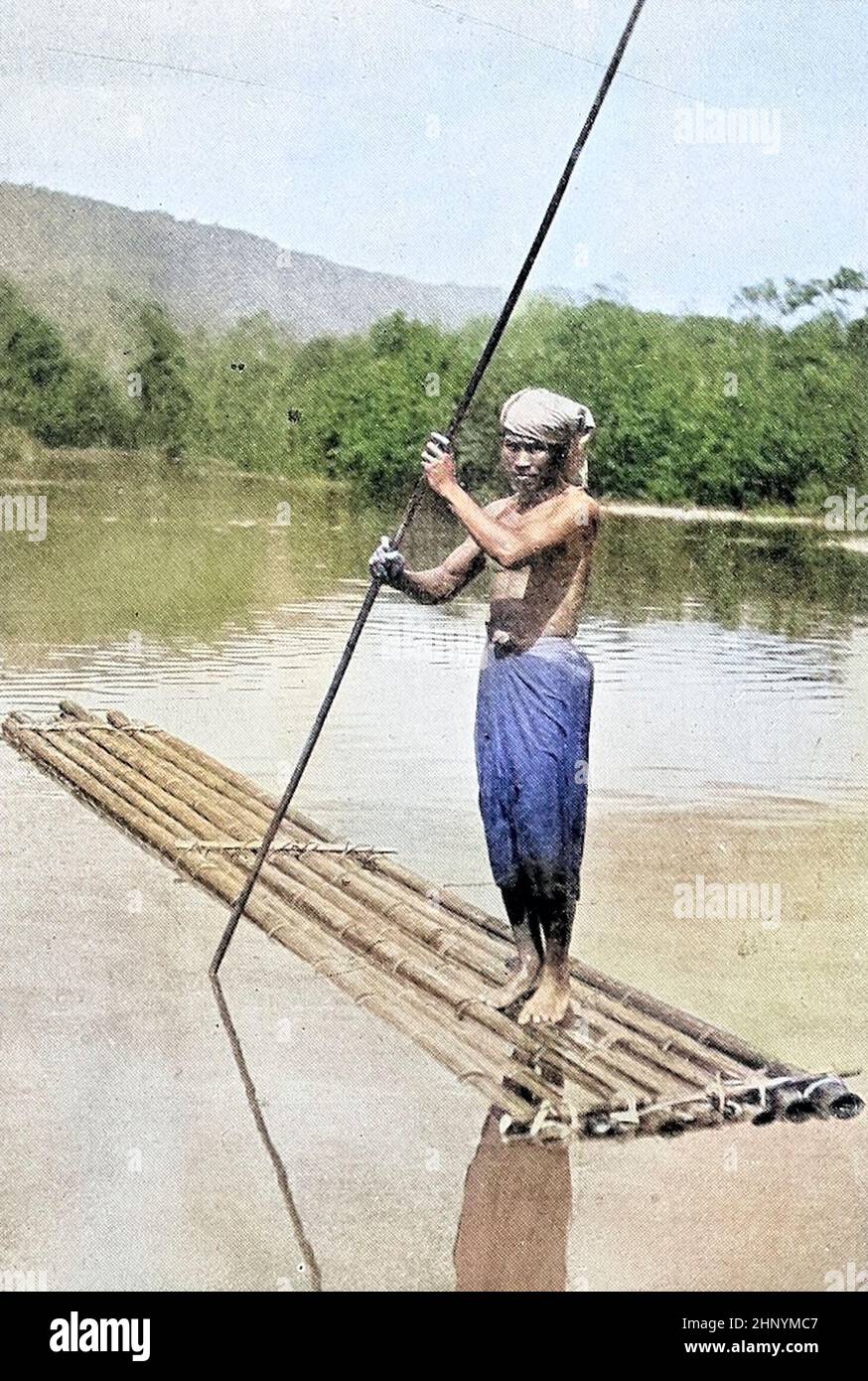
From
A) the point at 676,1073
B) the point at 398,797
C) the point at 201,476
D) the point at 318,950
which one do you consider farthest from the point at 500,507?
the point at 676,1073

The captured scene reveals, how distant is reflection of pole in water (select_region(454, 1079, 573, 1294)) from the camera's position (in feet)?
17.5

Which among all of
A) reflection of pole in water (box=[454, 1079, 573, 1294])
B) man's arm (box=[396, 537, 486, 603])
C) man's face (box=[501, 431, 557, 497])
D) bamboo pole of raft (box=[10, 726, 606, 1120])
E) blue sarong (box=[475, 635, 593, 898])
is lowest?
reflection of pole in water (box=[454, 1079, 573, 1294])

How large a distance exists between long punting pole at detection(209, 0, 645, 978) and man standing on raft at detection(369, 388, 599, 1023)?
0.52ft

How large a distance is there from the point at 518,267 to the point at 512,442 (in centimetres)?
68

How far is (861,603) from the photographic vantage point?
6.39 metres

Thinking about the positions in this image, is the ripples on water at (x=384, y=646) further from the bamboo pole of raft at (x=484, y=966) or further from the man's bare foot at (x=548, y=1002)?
the man's bare foot at (x=548, y=1002)

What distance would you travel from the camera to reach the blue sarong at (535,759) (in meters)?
5.62

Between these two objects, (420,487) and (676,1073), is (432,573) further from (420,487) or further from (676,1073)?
(676,1073)

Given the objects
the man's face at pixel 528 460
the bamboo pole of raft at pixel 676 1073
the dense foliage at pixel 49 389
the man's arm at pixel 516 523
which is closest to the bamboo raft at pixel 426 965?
the bamboo pole of raft at pixel 676 1073

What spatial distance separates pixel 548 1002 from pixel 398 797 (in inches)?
30.9

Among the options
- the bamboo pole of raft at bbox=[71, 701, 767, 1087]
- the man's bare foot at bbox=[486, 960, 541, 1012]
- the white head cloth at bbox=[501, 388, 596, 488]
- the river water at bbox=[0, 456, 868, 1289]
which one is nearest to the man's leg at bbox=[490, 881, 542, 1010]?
the man's bare foot at bbox=[486, 960, 541, 1012]

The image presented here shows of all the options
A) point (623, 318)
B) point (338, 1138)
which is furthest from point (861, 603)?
point (338, 1138)

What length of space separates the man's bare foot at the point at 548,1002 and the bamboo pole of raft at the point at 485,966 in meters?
0.07

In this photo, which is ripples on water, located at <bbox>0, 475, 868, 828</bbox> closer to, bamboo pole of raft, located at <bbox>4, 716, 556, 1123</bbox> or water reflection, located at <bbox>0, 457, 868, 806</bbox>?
water reflection, located at <bbox>0, 457, 868, 806</bbox>
